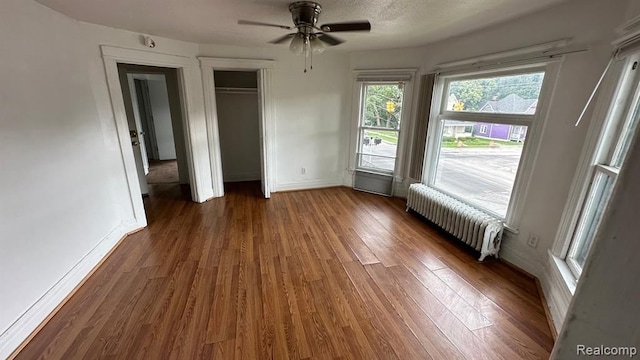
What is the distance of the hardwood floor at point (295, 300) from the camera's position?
1.71 meters

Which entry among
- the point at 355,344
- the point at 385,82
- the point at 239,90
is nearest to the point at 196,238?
the point at 355,344

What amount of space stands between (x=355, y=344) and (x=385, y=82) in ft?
11.6

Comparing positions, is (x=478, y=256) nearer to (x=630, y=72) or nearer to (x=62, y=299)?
(x=630, y=72)

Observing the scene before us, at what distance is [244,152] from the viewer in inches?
199

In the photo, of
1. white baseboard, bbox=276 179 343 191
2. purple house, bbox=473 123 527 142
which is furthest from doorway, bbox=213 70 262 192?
purple house, bbox=473 123 527 142

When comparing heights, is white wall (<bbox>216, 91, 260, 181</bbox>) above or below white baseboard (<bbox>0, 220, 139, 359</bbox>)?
above

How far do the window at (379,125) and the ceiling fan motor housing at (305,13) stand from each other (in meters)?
2.20

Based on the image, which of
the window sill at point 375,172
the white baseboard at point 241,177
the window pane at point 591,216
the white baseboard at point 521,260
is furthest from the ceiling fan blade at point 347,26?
the white baseboard at point 241,177

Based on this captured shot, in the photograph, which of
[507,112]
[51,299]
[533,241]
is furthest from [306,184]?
[51,299]

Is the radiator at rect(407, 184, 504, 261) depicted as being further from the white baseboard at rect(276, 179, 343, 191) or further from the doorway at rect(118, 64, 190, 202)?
the doorway at rect(118, 64, 190, 202)

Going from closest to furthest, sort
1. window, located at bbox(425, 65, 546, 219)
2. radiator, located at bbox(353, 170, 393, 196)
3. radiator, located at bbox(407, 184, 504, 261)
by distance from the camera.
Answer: window, located at bbox(425, 65, 546, 219), radiator, located at bbox(407, 184, 504, 261), radiator, located at bbox(353, 170, 393, 196)

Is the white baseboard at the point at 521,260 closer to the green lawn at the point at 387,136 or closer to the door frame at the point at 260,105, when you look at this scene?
the green lawn at the point at 387,136

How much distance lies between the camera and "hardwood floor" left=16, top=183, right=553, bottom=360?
1711 mm

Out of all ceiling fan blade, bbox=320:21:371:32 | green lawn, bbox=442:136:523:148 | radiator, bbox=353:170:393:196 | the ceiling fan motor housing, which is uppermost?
the ceiling fan motor housing
